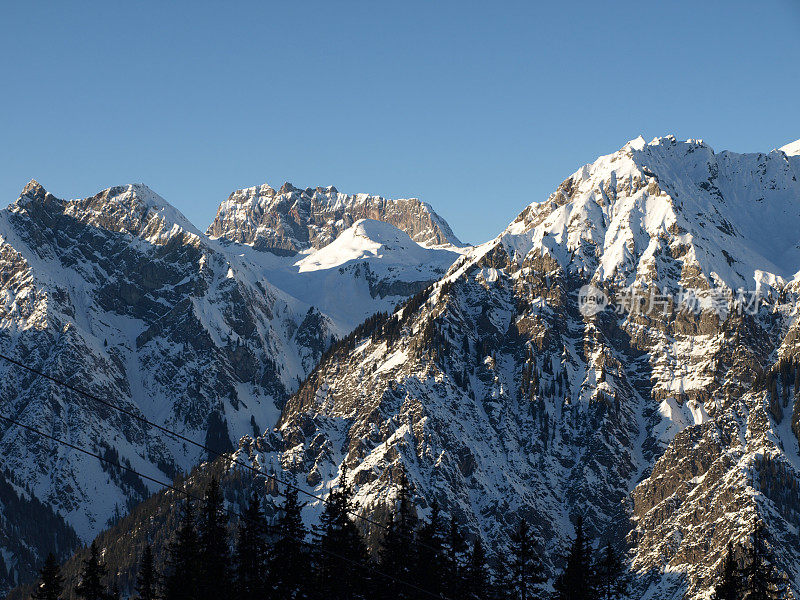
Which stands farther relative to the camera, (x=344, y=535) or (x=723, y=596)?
(x=344, y=535)

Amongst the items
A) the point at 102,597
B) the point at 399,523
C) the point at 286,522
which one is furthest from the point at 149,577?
the point at 399,523

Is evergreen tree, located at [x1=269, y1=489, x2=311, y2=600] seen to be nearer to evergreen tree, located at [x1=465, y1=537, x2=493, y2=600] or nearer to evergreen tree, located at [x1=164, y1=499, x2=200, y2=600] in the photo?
evergreen tree, located at [x1=164, y1=499, x2=200, y2=600]

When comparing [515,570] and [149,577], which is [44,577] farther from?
[515,570]

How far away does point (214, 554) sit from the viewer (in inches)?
3804

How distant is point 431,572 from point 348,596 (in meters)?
6.92

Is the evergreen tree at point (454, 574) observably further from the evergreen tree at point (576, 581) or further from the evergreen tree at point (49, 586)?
the evergreen tree at point (49, 586)

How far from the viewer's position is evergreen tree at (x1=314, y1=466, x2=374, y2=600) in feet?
308

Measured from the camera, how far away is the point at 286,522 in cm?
9581

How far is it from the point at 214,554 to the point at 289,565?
6.88 m

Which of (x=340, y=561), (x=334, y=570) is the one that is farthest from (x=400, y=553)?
(x=334, y=570)

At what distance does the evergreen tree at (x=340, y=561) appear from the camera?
9381 cm

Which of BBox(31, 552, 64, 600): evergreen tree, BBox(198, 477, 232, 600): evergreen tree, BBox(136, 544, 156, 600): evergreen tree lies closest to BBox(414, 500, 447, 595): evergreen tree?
BBox(198, 477, 232, 600): evergreen tree

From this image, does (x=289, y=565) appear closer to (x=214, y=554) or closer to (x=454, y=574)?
(x=214, y=554)

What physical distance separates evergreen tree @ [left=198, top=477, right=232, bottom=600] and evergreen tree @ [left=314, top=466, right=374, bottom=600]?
7.47 m
